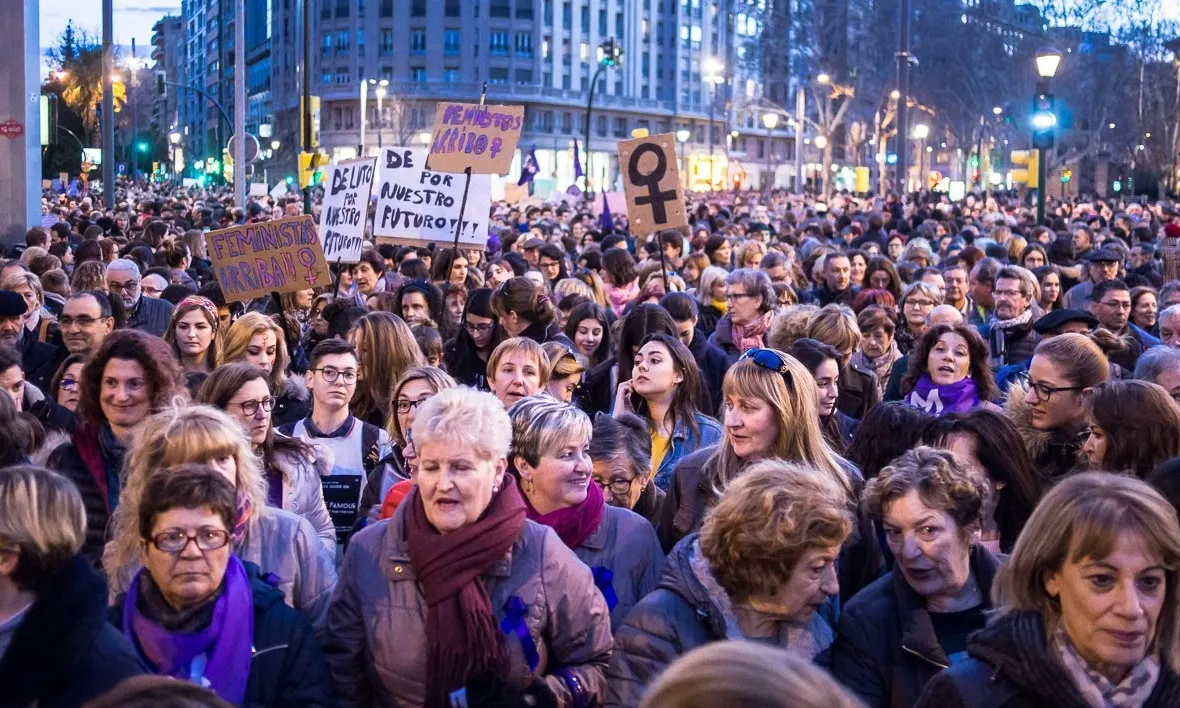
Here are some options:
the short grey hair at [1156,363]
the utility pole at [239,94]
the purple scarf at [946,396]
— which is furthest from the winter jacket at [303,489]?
the utility pole at [239,94]

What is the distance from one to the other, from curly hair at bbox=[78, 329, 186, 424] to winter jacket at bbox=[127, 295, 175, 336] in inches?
187

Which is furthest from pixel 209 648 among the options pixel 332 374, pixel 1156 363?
pixel 1156 363

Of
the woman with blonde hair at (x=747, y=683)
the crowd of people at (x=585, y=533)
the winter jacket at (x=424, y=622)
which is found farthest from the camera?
the winter jacket at (x=424, y=622)

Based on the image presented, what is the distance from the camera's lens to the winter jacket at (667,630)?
13.4ft

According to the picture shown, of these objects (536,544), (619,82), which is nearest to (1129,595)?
(536,544)

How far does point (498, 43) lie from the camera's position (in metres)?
112

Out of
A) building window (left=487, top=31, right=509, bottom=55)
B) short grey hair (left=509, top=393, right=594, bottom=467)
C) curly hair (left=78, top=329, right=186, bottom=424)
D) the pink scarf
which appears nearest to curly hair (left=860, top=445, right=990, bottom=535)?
short grey hair (left=509, top=393, right=594, bottom=467)

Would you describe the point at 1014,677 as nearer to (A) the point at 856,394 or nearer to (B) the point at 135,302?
(A) the point at 856,394

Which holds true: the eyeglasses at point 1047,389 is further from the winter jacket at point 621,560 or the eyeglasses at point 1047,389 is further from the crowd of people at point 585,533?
the winter jacket at point 621,560

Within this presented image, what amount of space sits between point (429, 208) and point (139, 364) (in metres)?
6.89

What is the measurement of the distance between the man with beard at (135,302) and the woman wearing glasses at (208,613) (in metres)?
7.00

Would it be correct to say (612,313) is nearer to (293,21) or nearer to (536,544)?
(536,544)

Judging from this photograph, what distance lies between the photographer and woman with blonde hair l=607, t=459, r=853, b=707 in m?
4.08

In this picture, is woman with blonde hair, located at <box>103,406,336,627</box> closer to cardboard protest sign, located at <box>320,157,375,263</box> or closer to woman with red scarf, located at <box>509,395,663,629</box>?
woman with red scarf, located at <box>509,395,663,629</box>
